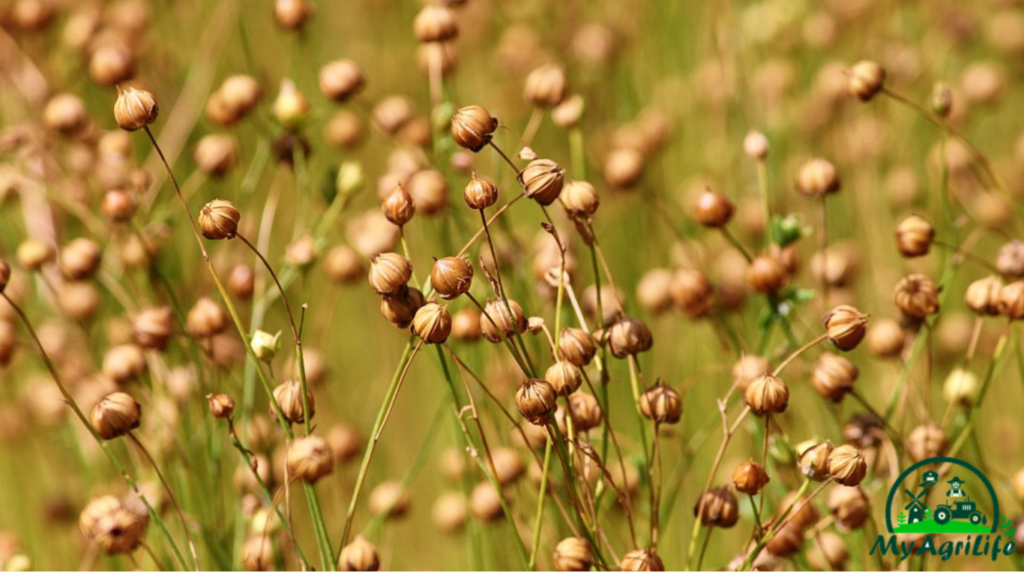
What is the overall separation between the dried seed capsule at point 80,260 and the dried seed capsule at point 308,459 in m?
0.50

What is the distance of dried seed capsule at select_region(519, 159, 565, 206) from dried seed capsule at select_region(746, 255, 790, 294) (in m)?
0.29

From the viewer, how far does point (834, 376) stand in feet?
3.27

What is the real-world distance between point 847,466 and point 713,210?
337 millimetres

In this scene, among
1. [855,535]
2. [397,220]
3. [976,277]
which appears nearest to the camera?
[397,220]

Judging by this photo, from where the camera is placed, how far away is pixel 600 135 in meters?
1.91

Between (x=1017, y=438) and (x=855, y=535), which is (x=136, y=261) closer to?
(x=855, y=535)

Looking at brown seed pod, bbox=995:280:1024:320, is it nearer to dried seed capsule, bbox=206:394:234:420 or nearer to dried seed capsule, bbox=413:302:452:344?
dried seed capsule, bbox=413:302:452:344

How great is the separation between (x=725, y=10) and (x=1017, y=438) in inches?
38.2

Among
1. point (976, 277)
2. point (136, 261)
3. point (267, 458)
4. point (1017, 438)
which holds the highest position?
point (136, 261)

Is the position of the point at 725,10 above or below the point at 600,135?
above

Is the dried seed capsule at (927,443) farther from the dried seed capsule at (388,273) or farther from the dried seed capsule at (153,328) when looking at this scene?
the dried seed capsule at (153,328)

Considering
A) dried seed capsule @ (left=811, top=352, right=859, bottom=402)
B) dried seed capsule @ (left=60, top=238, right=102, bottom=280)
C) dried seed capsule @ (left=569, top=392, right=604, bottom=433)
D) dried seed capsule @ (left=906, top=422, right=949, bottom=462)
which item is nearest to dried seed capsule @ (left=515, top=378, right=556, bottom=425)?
dried seed capsule @ (left=569, top=392, right=604, bottom=433)

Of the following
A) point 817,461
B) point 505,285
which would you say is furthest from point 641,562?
point 505,285

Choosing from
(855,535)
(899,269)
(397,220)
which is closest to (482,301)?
(397,220)
